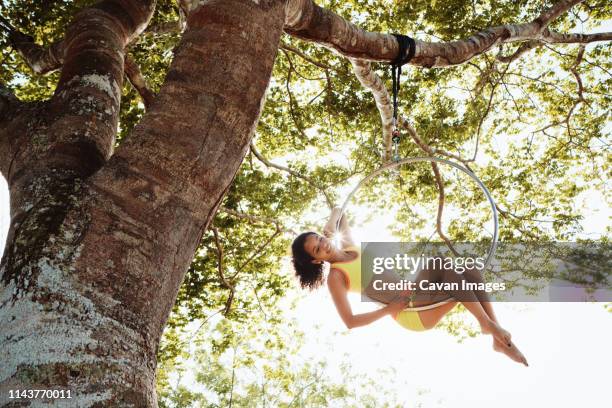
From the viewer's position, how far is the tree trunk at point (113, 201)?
4.62 feet

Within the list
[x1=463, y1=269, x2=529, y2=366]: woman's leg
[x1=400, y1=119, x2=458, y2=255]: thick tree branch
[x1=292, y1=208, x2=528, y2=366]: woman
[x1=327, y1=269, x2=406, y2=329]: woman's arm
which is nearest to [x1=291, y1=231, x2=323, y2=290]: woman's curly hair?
[x1=292, y1=208, x2=528, y2=366]: woman

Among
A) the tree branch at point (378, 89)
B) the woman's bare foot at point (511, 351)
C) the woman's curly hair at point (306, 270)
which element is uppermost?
the tree branch at point (378, 89)

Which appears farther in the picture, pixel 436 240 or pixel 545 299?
pixel 545 299

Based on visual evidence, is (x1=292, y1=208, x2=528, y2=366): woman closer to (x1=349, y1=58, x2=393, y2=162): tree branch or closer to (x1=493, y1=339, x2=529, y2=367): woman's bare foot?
(x1=493, y1=339, x2=529, y2=367): woman's bare foot

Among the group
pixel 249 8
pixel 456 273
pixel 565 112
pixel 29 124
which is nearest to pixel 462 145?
pixel 565 112

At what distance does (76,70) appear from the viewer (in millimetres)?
2508

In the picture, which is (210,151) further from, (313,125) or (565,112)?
(565,112)

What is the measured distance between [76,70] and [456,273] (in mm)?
3813

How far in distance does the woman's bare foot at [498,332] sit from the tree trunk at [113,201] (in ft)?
10.5

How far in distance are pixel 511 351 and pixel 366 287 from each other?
157 cm

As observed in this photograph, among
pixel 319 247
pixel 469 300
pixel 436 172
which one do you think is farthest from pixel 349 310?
pixel 436 172

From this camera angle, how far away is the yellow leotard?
4.85 m

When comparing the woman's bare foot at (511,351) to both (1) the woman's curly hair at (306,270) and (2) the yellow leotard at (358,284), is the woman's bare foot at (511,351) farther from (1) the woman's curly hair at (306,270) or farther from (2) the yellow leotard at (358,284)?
(1) the woman's curly hair at (306,270)

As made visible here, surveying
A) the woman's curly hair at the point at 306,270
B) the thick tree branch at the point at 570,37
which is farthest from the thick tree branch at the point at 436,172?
the woman's curly hair at the point at 306,270
